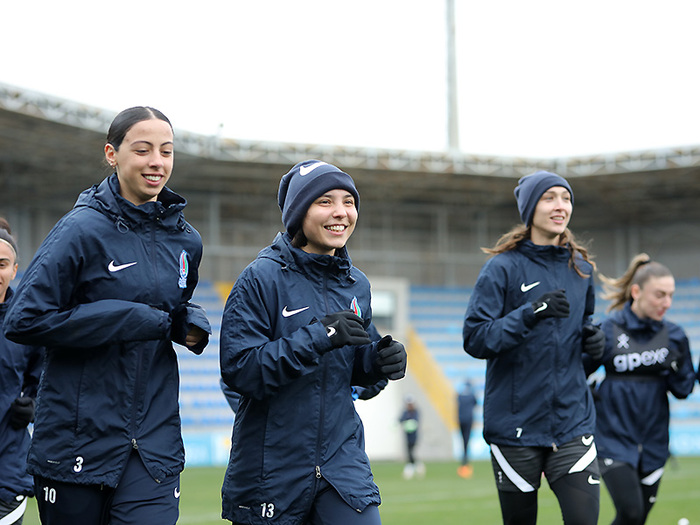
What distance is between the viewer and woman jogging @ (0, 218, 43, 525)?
472cm

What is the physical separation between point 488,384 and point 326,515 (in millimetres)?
2074

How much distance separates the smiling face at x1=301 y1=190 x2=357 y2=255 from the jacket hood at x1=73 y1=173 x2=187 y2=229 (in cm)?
52

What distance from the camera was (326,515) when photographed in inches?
139

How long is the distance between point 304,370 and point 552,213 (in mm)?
2427

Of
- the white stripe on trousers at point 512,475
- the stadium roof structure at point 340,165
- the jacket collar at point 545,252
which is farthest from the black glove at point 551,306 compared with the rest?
the stadium roof structure at point 340,165

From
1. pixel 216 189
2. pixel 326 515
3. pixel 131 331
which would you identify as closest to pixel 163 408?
pixel 131 331

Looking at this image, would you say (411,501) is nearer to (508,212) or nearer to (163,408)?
(163,408)

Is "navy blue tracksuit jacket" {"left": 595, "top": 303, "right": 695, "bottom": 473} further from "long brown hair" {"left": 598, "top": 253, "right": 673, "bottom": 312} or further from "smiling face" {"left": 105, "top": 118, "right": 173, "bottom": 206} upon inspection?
"smiling face" {"left": 105, "top": 118, "right": 173, "bottom": 206}

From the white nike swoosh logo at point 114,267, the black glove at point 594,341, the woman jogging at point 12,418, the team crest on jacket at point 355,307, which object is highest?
the white nike swoosh logo at point 114,267

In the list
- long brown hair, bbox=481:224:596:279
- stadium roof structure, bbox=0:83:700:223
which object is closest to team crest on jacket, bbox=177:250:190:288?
long brown hair, bbox=481:224:596:279

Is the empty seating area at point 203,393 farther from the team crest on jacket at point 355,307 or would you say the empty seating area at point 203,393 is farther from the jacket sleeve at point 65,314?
the jacket sleeve at point 65,314

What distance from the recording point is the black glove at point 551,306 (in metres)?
4.95

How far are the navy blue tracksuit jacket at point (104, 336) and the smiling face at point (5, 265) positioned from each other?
1.33m

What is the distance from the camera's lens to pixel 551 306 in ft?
16.2
